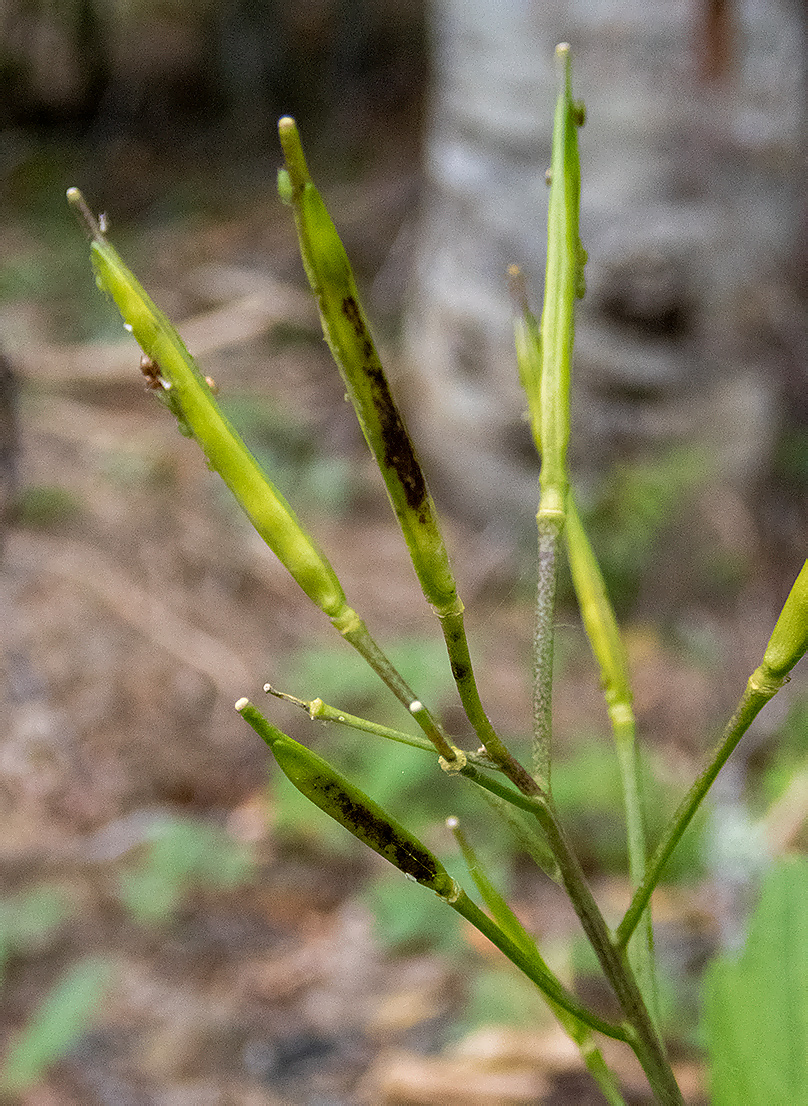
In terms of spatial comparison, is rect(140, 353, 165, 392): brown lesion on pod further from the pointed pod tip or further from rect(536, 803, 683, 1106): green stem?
rect(536, 803, 683, 1106): green stem

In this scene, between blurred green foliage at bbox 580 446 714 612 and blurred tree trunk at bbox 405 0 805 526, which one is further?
blurred green foliage at bbox 580 446 714 612

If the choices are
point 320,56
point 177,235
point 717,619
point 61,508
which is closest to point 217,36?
point 320,56

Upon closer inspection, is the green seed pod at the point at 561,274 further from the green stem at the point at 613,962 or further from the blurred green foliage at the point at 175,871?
the blurred green foliage at the point at 175,871

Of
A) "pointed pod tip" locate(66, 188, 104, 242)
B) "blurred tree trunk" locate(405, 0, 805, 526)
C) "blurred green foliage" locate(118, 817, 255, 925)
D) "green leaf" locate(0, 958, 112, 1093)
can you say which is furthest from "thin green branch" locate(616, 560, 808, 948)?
"blurred tree trunk" locate(405, 0, 805, 526)

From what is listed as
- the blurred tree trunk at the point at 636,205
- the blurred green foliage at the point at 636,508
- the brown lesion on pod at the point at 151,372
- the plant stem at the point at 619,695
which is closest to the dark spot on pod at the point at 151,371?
the brown lesion on pod at the point at 151,372

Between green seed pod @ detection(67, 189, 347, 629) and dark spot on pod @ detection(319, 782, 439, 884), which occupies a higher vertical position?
green seed pod @ detection(67, 189, 347, 629)

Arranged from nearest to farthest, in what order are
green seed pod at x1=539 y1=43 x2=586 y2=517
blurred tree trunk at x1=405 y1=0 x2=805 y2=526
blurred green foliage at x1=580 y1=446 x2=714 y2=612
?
green seed pod at x1=539 y1=43 x2=586 y2=517 < blurred tree trunk at x1=405 y1=0 x2=805 y2=526 < blurred green foliage at x1=580 y1=446 x2=714 y2=612

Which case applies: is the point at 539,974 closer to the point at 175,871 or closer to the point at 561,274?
the point at 561,274
